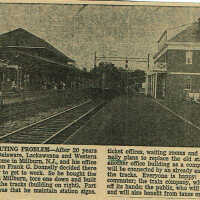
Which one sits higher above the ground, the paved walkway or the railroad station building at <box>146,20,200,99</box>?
the railroad station building at <box>146,20,200,99</box>

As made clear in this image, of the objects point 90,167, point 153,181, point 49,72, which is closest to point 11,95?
point 49,72

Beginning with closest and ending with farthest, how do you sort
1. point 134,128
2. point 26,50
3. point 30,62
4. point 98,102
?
1. point 134,128
2. point 26,50
3. point 30,62
4. point 98,102

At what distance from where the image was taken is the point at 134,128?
3883mm

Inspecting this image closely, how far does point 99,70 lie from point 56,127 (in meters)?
1.05

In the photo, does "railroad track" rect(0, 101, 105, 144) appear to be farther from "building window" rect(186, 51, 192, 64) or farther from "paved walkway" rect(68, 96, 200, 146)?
"building window" rect(186, 51, 192, 64)

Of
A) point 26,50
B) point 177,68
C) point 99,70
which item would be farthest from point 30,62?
point 177,68

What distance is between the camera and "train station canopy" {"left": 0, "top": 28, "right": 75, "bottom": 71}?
3.98m

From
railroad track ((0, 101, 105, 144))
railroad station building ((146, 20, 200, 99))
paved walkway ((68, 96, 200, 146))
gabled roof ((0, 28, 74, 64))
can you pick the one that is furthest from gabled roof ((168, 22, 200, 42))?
gabled roof ((0, 28, 74, 64))

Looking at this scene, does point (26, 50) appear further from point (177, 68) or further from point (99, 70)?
point (177, 68)

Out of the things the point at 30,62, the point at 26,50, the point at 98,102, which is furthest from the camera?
the point at 98,102

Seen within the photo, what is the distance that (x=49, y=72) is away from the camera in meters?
4.27

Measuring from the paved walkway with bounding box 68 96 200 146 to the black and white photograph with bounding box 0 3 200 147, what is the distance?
1cm

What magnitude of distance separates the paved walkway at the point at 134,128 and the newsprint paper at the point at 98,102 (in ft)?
0.05

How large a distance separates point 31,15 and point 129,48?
1511mm
